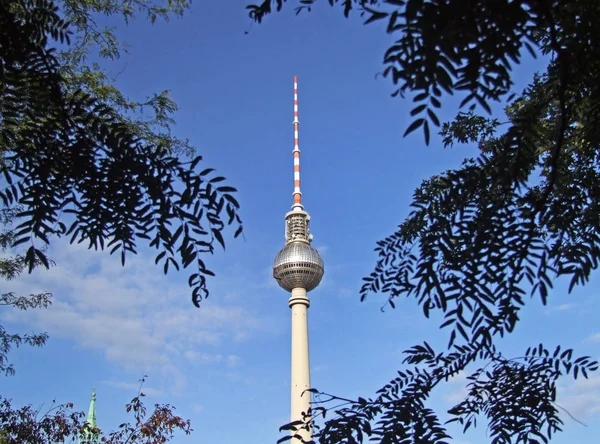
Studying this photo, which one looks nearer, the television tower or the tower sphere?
the television tower

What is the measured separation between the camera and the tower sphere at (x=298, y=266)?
53.3 meters

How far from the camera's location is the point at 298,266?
53250mm

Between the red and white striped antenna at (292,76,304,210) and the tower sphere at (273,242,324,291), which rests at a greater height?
the red and white striped antenna at (292,76,304,210)

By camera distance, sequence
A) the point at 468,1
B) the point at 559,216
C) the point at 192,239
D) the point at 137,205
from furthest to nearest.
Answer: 1. the point at 559,216
2. the point at 137,205
3. the point at 192,239
4. the point at 468,1

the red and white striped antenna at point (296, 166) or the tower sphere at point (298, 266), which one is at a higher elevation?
the red and white striped antenna at point (296, 166)

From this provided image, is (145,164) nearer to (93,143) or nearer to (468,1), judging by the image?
(93,143)

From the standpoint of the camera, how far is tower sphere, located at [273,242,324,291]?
53344 millimetres

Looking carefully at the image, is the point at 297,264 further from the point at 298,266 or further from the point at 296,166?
the point at 296,166

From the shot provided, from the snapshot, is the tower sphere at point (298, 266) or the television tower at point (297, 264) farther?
the tower sphere at point (298, 266)

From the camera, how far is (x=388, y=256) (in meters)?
3.04

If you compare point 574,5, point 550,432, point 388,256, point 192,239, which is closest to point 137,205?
point 192,239

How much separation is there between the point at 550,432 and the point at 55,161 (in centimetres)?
260

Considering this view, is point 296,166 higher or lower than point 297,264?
higher

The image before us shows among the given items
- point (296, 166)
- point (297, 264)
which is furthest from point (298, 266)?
point (296, 166)
